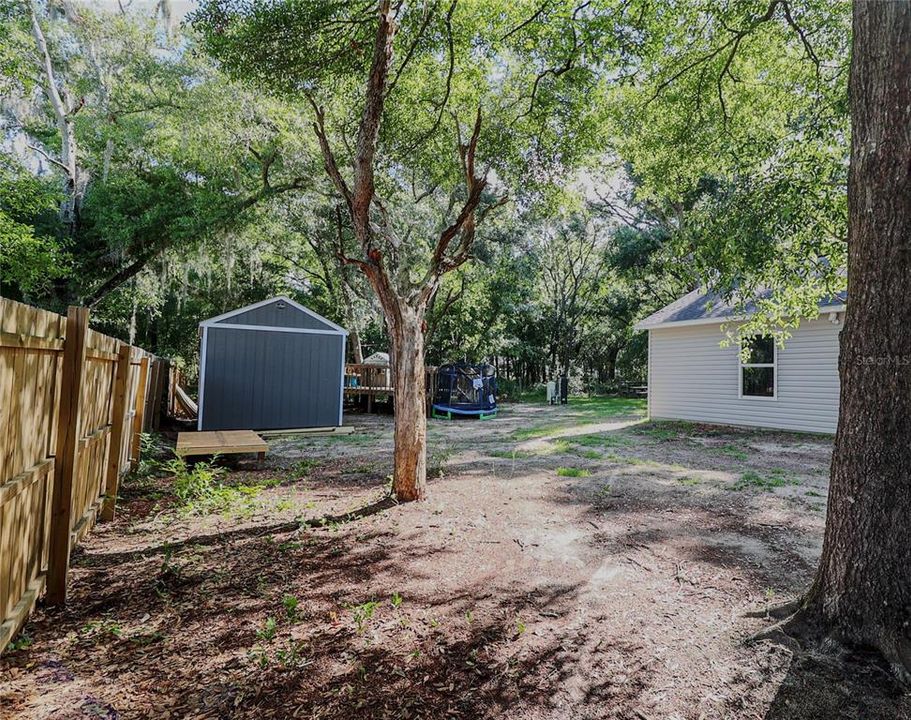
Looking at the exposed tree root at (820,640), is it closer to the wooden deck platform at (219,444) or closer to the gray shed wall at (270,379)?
the wooden deck platform at (219,444)

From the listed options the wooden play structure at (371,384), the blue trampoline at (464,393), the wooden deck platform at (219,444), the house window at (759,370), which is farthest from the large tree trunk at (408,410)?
the wooden play structure at (371,384)

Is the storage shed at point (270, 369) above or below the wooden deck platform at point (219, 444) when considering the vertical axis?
above

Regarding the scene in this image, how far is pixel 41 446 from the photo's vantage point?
2.37 m

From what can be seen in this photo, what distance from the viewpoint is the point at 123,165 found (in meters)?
12.9

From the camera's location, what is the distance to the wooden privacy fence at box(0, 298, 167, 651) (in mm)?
1975

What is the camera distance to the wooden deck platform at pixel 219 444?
6.15 meters

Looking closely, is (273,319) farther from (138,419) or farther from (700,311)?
(700,311)

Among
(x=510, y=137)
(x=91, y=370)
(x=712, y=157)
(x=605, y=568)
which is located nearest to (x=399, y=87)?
(x=510, y=137)

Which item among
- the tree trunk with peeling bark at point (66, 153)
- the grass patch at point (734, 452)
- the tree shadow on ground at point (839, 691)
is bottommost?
the tree shadow on ground at point (839, 691)

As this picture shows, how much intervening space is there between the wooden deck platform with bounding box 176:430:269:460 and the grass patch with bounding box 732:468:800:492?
19.4 feet

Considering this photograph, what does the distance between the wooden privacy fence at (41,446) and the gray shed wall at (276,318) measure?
6.60 metres

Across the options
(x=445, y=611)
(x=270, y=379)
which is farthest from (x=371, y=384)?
(x=445, y=611)

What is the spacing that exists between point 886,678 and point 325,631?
242 cm

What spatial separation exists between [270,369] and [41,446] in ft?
27.0
